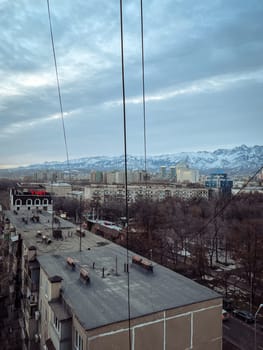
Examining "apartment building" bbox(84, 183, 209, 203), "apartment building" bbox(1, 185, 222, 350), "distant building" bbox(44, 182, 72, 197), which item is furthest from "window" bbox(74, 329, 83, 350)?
"distant building" bbox(44, 182, 72, 197)

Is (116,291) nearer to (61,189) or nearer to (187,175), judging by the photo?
(61,189)

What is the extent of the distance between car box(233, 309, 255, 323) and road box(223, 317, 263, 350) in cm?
11

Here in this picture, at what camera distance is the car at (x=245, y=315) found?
17.8 ft

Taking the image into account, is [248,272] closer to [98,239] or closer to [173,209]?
[98,239]

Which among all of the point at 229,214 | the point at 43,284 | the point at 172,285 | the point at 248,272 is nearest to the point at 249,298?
the point at 248,272

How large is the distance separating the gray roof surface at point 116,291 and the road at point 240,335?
2.04 m

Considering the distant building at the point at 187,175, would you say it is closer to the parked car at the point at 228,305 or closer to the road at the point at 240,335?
the parked car at the point at 228,305

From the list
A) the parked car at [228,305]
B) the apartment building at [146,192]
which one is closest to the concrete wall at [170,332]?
the parked car at [228,305]

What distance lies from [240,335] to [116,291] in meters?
3.22

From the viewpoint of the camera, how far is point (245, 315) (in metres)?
5.54

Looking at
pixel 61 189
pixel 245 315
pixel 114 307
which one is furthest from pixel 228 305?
pixel 61 189

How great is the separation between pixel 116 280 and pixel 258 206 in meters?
12.5

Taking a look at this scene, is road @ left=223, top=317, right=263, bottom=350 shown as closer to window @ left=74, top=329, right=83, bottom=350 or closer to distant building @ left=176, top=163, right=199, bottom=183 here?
window @ left=74, top=329, right=83, bottom=350

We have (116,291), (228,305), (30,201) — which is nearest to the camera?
(116,291)
